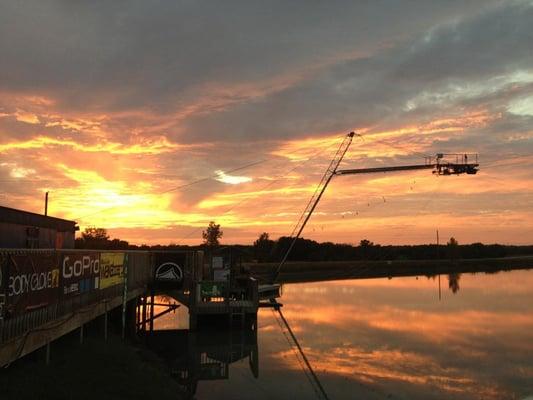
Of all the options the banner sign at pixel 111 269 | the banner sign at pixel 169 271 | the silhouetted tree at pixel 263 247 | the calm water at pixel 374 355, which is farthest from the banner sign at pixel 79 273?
the silhouetted tree at pixel 263 247

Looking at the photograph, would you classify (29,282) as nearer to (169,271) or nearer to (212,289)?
(212,289)

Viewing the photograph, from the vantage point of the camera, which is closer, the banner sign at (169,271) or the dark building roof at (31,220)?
the dark building roof at (31,220)

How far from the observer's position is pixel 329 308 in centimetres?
5312

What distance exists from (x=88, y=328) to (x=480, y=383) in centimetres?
1978

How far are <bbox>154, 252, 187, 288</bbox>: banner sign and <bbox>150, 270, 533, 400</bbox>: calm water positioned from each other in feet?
14.6

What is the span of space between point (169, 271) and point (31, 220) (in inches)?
428

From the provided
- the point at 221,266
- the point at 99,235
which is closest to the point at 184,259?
the point at 221,266

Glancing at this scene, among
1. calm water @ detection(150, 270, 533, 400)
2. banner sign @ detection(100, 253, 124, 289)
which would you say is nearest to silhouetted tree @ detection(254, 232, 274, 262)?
calm water @ detection(150, 270, 533, 400)

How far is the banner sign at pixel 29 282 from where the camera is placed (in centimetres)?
1323

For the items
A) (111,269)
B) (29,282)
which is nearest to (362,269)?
(111,269)

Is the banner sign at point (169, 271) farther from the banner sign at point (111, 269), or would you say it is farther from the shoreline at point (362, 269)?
the shoreline at point (362, 269)

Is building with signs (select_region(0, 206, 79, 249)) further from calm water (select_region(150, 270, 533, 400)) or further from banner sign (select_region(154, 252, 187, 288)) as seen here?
calm water (select_region(150, 270, 533, 400))

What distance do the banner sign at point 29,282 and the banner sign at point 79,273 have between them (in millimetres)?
1007

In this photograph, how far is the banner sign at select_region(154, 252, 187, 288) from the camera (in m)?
39.4
